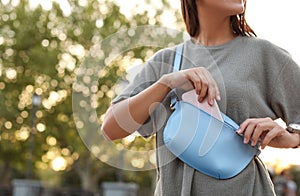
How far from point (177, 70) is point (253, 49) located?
0.75ft

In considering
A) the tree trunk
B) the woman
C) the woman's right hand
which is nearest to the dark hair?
the woman

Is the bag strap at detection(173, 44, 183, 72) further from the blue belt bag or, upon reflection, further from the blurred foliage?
the blurred foliage

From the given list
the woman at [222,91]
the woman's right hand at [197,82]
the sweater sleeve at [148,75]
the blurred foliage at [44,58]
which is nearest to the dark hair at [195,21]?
the woman at [222,91]

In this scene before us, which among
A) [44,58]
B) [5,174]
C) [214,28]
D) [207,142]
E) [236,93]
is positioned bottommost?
[5,174]

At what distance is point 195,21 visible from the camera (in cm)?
218

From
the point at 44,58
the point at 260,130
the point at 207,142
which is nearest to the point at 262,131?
the point at 260,130

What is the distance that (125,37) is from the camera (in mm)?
2008

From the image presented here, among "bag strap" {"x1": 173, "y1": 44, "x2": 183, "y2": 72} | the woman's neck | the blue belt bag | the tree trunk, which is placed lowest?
the tree trunk

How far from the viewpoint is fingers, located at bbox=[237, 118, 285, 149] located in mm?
1856

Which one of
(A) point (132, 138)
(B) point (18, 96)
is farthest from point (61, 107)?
(A) point (132, 138)

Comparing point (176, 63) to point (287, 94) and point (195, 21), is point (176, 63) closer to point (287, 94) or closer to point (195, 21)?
point (195, 21)

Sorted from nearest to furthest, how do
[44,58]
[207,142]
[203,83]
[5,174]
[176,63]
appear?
[203,83]
[207,142]
[176,63]
[44,58]
[5,174]

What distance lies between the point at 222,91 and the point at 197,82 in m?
0.15

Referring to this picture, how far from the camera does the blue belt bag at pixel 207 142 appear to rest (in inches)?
75.7
